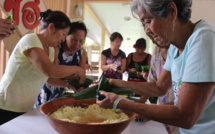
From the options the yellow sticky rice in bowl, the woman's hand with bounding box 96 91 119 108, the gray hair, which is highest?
the gray hair

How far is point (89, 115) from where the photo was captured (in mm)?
989

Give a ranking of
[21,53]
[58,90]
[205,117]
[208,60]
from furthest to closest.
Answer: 1. [58,90]
2. [21,53]
3. [205,117]
4. [208,60]

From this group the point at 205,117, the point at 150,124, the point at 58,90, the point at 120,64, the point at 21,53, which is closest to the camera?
the point at 205,117

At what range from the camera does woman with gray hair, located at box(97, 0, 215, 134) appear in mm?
654

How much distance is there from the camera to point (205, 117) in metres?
0.80

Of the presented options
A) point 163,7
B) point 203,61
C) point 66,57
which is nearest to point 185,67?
point 203,61

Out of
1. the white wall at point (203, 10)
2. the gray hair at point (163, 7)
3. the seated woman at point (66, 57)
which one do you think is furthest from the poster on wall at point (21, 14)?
the white wall at point (203, 10)

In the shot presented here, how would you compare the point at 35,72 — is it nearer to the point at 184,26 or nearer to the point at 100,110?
the point at 100,110

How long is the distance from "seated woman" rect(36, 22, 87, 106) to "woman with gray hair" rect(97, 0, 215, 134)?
0.85m

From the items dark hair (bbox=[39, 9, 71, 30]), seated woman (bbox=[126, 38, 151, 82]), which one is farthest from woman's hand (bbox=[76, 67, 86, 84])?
seated woman (bbox=[126, 38, 151, 82])

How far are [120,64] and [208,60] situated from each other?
7.84ft

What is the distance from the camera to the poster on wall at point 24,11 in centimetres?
191

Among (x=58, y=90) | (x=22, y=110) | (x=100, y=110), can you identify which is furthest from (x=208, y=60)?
(x=58, y=90)

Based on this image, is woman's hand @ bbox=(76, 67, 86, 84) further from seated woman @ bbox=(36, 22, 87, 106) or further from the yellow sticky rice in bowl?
the yellow sticky rice in bowl
